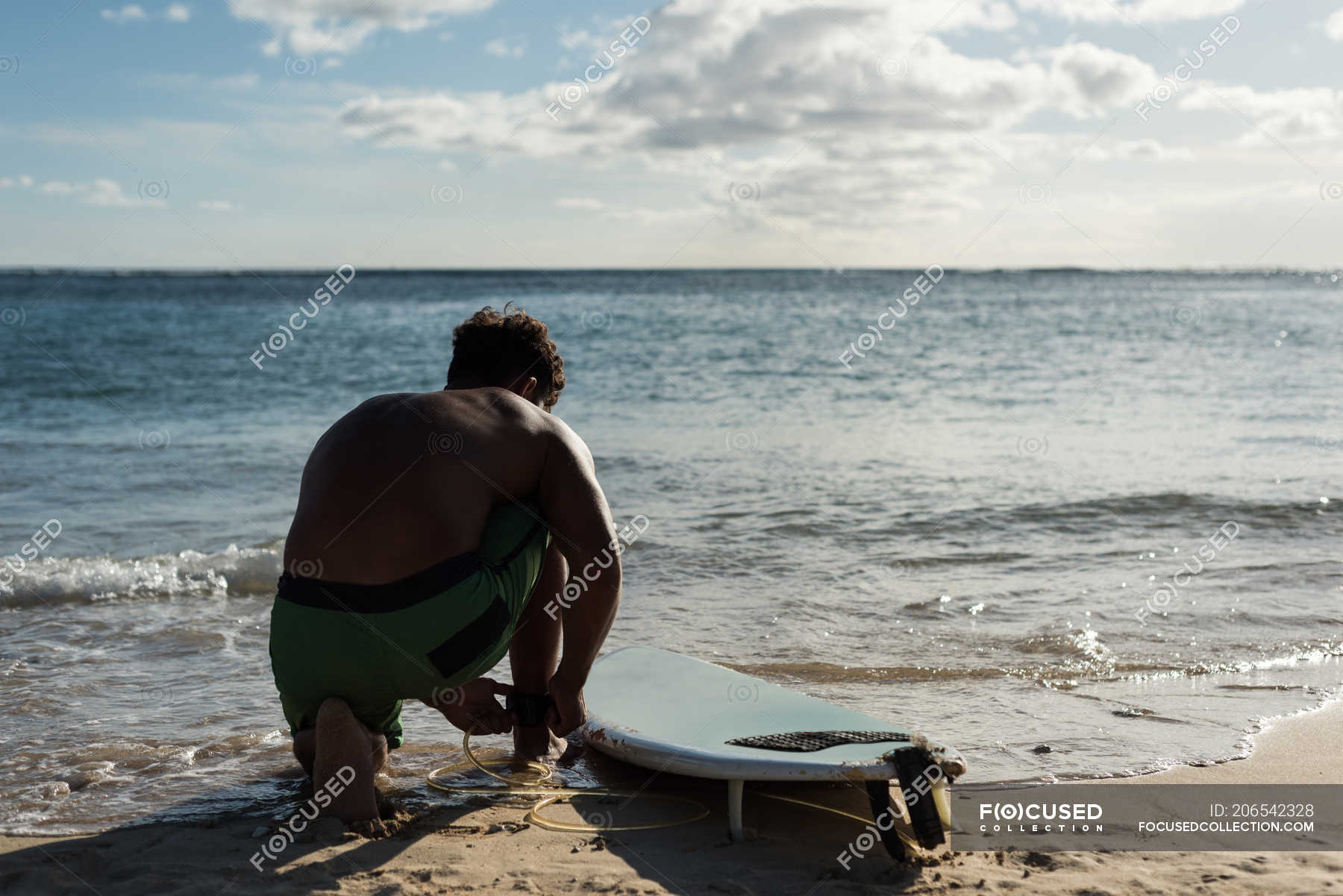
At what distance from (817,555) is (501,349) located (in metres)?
3.60

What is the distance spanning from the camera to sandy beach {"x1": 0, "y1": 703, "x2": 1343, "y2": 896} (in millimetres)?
2469

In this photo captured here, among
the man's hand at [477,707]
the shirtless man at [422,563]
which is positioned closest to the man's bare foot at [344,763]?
the shirtless man at [422,563]

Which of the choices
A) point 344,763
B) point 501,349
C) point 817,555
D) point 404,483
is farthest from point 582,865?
point 817,555

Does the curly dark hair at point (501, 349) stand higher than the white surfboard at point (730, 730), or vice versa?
the curly dark hair at point (501, 349)

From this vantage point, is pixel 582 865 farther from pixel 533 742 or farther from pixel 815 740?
pixel 815 740

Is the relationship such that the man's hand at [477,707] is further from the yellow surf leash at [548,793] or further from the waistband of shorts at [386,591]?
the waistband of shorts at [386,591]

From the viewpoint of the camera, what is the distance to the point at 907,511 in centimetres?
718

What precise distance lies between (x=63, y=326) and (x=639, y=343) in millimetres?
17472

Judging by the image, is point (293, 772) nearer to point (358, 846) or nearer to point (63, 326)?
point (358, 846)

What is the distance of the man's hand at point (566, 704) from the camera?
290cm

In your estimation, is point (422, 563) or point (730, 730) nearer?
point (422, 563)

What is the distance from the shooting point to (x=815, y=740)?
9.59ft

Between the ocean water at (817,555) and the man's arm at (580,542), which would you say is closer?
the man's arm at (580,542)

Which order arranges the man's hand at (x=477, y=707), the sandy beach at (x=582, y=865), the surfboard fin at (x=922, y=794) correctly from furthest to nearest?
the man's hand at (x=477, y=707) → the surfboard fin at (x=922, y=794) → the sandy beach at (x=582, y=865)
